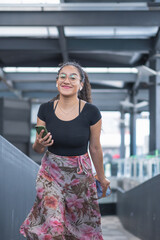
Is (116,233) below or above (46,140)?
below

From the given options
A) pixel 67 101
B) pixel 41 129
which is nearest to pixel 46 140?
pixel 41 129

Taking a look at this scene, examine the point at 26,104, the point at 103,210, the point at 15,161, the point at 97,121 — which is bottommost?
the point at 103,210

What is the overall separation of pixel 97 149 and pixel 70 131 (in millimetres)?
288

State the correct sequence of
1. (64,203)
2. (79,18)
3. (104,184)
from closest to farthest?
1. (64,203)
2. (104,184)
3. (79,18)

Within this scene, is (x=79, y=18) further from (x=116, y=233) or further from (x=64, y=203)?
(x=64, y=203)

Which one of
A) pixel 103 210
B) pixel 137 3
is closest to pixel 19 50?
pixel 137 3

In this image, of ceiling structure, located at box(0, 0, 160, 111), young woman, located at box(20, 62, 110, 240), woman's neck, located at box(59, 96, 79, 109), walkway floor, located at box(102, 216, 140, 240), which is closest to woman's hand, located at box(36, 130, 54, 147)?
young woman, located at box(20, 62, 110, 240)

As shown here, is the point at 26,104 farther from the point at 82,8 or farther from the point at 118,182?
the point at 118,182

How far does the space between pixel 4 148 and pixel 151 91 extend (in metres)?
18.5

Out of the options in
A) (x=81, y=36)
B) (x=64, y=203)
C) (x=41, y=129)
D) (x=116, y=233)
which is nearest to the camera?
(x=41, y=129)

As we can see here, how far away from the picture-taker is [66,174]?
2668mm

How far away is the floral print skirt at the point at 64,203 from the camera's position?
2.55 meters

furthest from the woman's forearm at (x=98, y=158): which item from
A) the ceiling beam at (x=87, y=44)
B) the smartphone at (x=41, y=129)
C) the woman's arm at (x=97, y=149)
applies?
the ceiling beam at (x=87, y=44)

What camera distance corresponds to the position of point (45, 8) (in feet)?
49.3
